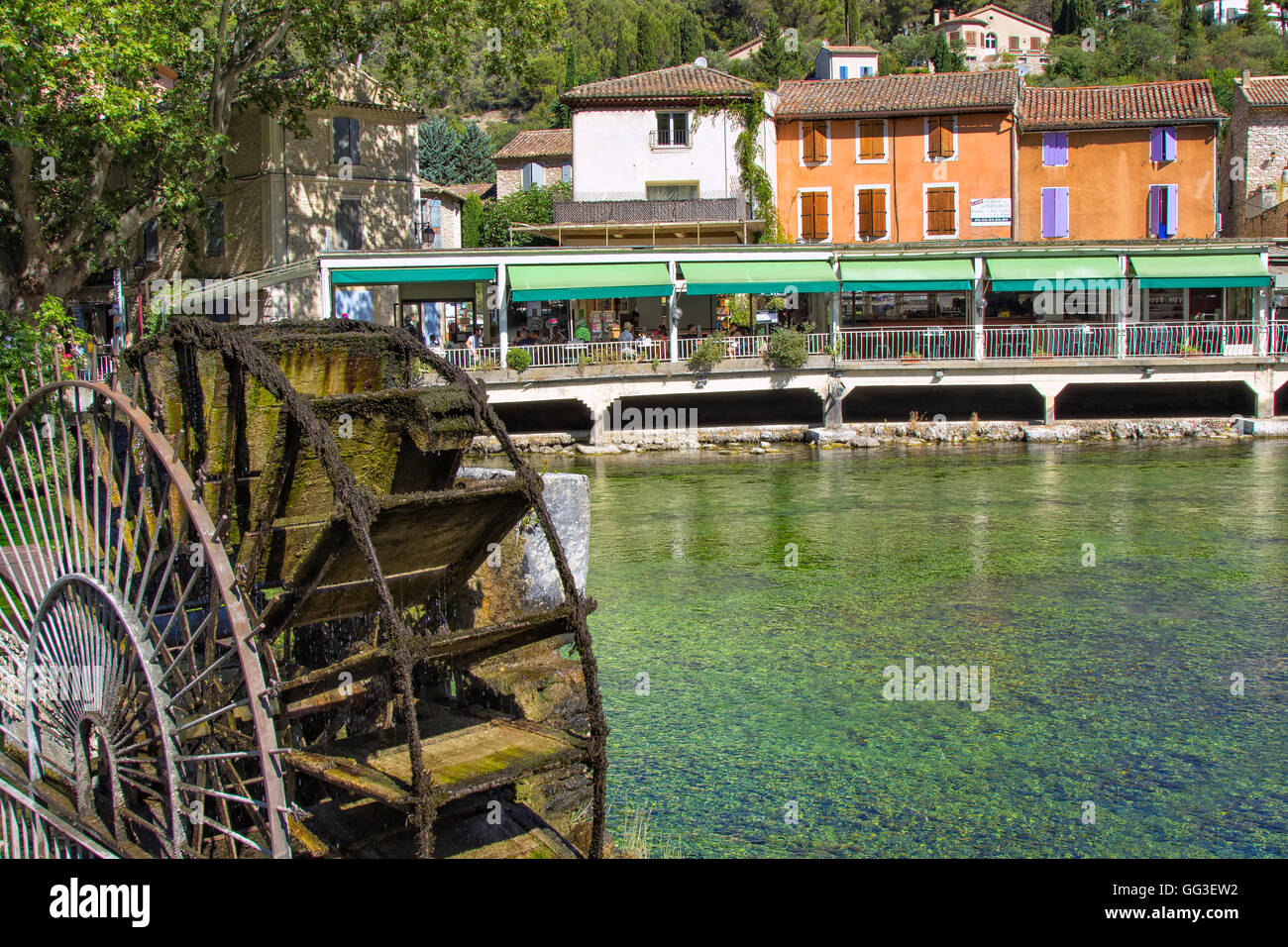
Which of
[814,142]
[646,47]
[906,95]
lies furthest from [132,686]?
[646,47]

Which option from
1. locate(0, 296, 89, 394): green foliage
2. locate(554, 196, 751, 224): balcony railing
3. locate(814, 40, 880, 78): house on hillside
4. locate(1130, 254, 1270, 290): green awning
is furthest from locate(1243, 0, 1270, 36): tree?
locate(0, 296, 89, 394): green foliage

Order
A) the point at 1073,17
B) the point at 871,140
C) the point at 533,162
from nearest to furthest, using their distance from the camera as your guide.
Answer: the point at 871,140, the point at 533,162, the point at 1073,17

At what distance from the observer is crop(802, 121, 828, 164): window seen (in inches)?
1689

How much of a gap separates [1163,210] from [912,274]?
16.7 meters

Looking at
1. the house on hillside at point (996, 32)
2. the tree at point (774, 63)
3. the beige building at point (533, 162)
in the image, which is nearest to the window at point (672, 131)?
the beige building at point (533, 162)

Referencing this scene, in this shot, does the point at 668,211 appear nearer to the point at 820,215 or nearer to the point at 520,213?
the point at 820,215

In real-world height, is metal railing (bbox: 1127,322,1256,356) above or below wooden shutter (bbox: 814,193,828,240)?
below

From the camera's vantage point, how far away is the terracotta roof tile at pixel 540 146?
62.1 meters

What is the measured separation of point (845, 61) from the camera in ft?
216

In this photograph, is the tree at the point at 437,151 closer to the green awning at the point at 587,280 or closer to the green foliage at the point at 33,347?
the green awning at the point at 587,280

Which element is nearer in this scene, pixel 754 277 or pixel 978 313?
pixel 978 313

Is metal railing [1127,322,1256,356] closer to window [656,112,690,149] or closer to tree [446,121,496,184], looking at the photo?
window [656,112,690,149]

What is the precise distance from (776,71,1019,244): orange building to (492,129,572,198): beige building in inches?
809
